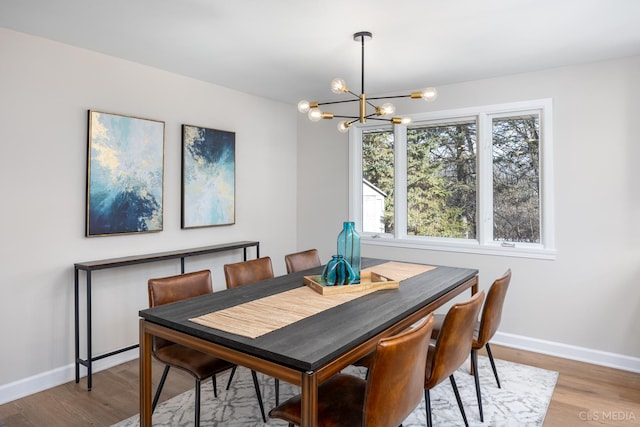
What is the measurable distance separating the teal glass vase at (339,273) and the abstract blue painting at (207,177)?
72.9 inches

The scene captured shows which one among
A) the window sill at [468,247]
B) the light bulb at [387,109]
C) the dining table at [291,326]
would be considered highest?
the light bulb at [387,109]

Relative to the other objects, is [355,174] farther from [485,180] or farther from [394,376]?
[394,376]

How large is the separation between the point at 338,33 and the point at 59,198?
7.43ft

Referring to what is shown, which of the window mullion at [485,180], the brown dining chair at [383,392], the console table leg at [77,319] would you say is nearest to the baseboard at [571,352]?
the window mullion at [485,180]

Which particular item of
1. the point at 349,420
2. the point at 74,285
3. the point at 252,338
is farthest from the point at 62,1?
the point at 349,420

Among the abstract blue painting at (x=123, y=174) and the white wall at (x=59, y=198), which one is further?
the abstract blue painting at (x=123, y=174)

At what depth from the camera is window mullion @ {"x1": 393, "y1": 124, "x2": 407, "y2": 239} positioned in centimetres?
432

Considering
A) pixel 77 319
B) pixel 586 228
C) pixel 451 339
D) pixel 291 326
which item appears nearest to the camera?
pixel 291 326

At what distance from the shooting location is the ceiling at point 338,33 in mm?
2346

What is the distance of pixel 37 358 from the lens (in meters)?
2.83

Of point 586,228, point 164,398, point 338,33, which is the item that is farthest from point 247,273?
point 586,228

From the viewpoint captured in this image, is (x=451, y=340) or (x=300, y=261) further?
(x=300, y=261)

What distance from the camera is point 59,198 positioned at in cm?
291

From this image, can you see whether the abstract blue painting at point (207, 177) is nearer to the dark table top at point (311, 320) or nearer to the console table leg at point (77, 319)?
the console table leg at point (77, 319)
